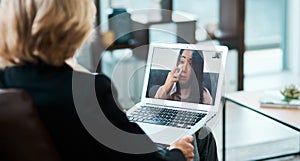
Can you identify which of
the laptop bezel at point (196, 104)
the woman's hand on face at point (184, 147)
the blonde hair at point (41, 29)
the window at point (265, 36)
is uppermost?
the blonde hair at point (41, 29)

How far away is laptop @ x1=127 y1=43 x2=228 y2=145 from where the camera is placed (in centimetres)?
165

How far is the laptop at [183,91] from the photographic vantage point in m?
1.65

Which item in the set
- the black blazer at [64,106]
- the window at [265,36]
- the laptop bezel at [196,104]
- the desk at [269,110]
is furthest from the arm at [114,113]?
the window at [265,36]

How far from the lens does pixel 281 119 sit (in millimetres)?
2076

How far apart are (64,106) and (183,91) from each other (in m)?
0.63

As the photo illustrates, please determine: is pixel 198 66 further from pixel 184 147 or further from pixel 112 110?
pixel 112 110

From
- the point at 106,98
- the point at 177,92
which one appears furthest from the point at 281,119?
the point at 106,98

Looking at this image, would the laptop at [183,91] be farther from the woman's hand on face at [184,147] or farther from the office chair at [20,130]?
the office chair at [20,130]

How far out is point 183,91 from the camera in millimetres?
1708

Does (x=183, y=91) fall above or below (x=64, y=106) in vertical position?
below

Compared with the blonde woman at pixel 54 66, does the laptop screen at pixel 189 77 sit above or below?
below

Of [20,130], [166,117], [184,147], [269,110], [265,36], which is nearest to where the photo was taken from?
[20,130]

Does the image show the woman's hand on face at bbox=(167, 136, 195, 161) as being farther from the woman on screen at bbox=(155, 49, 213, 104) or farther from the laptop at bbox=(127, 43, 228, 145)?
the woman on screen at bbox=(155, 49, 213, 104)

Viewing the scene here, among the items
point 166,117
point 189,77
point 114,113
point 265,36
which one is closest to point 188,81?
point 189,77
